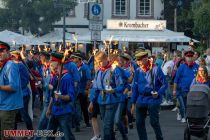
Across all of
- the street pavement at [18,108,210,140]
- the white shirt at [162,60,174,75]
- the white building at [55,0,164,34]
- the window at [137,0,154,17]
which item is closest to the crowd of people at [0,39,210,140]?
the street pavement at [18,108,210,140]

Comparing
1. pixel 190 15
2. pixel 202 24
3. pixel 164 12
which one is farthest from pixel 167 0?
pixel 202 24

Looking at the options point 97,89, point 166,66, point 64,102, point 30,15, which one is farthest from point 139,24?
point 64,102

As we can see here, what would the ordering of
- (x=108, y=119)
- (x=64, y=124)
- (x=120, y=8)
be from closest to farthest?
(x=64, y=124)
(x=108, y=119)
(x=120, y=8)

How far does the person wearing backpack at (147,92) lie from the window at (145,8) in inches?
1902

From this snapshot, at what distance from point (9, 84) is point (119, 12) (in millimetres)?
51518

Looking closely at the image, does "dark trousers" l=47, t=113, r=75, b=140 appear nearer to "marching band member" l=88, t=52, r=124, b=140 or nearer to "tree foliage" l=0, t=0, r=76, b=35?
"marching band member" l=88, t=52, r=124, b=140

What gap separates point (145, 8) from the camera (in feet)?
197

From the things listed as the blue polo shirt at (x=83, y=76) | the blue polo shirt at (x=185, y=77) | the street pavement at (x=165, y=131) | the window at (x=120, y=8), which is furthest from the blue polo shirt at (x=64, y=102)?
the window at (x=120, y=8)

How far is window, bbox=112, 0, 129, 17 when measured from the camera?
196 ft

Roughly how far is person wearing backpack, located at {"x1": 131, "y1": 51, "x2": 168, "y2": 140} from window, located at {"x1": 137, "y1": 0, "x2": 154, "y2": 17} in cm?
4831

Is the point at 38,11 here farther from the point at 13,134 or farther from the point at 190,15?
the point at 13,134

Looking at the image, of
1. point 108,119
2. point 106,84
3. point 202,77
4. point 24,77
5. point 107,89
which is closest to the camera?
point 108,119

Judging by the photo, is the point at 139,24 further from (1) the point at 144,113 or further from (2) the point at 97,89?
(2) the point at 97,89

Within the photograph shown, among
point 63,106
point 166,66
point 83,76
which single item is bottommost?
point 166,66
